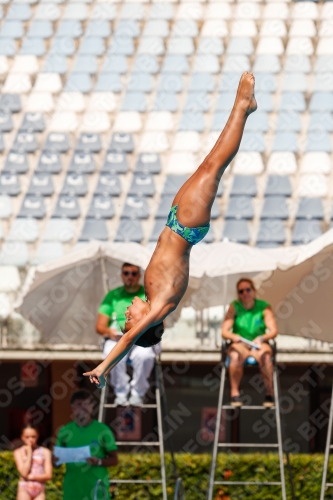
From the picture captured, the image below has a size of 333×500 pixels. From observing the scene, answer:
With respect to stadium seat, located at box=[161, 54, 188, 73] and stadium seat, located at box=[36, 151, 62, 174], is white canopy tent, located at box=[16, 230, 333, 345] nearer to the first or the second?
stadium seat, located at box=[36, 151, 62, 174]

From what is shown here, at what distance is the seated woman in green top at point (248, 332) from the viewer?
30.8 feet

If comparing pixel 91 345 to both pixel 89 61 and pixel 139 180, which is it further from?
pixel 89 61

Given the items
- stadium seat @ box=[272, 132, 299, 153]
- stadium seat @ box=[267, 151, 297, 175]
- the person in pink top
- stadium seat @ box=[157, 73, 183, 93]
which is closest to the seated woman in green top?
the person in pink top

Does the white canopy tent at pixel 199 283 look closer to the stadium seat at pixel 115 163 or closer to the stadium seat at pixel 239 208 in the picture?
the stadium seat at pixel 239 208

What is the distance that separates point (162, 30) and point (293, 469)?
379 inches

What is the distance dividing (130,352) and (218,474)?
203 centimetres

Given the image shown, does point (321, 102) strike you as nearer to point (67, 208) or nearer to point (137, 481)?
point (67, 208)

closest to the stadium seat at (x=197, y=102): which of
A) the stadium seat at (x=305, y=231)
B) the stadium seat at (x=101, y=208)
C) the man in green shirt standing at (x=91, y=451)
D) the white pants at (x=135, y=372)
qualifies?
the stadium seat at (x=101, y=208)

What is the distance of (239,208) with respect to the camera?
14172mm

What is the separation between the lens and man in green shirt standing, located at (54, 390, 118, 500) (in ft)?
27.1

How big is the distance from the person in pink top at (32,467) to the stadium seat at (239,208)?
5.81 metres

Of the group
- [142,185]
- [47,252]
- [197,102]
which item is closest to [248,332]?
[47,252]

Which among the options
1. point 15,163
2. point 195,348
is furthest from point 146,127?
point 195,348

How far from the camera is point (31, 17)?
1834 centimetres
